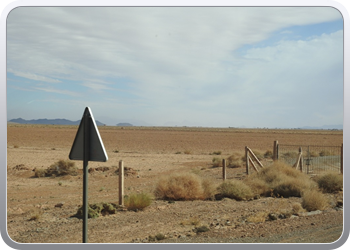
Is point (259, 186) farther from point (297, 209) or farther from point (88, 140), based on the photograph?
point (88, 140)

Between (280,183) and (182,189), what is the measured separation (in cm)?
482

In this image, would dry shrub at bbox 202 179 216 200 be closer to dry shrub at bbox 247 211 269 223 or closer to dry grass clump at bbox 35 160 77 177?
dry shrub at bbox 247 211 269 223

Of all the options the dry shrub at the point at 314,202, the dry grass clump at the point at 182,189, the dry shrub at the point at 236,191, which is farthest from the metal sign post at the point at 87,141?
the dry shrub at the point at 236,191

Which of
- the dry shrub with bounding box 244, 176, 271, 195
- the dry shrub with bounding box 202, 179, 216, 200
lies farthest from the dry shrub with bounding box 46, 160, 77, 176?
the dry shrub with bounding box 244, 176, 271, 195

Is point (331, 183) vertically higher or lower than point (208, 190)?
higher

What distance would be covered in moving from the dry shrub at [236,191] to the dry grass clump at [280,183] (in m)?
0.81

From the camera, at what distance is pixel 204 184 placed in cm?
1639

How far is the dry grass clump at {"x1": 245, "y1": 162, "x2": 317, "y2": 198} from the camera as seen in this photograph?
16.5 m

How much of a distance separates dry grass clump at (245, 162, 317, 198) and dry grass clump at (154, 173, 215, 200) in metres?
2.43

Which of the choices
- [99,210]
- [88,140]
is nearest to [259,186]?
[99,210]

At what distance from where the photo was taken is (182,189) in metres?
15.4

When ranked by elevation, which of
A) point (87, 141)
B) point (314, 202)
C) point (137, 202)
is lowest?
point (137, 202)

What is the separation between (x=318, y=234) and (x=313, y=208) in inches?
142

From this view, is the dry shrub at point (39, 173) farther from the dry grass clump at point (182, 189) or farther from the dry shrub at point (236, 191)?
the dry shrub at point (236, 191)
